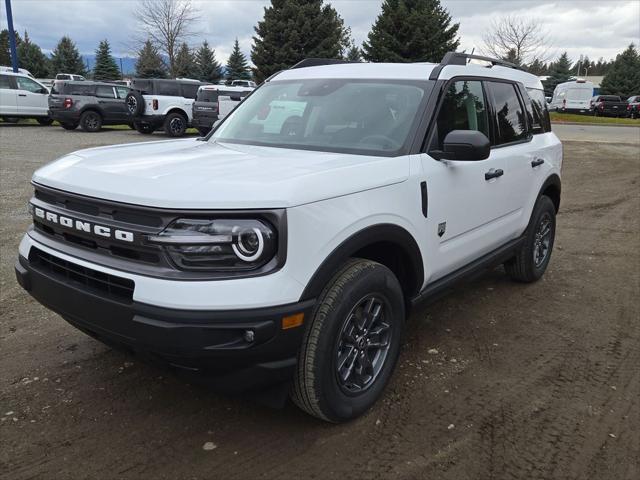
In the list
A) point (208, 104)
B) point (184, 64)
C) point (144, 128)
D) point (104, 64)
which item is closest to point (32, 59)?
point (104, 64)

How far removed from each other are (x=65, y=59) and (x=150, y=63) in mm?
19522

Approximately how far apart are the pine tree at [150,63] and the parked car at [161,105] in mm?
29069

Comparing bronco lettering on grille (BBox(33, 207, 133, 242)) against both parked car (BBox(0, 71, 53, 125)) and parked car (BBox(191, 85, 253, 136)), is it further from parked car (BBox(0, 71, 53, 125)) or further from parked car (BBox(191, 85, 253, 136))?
parked car (BBox(0, 71, 53, 125))

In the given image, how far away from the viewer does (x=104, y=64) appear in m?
58.3

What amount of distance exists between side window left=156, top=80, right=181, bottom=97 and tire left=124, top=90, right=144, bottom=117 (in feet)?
2.28

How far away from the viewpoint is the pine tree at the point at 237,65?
179 ft

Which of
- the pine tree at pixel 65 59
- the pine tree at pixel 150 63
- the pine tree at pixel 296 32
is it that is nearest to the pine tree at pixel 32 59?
the pine tree at pixel 65 59

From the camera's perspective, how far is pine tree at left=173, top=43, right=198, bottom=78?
42.8 meters

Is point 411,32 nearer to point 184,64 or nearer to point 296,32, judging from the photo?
point 296,32

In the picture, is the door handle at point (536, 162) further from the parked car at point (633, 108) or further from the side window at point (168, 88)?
the parked car at point (633, 108)

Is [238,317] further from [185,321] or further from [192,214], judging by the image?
→ [192,214]

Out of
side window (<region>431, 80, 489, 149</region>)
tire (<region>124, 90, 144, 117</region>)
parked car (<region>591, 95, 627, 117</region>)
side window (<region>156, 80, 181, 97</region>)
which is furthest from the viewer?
parked car (<region>591, 95, 627, 117</region>)

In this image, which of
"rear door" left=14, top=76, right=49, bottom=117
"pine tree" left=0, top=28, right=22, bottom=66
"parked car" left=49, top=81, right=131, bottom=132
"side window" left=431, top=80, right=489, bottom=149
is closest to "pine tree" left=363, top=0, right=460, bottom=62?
"parked car" left=49, top=81, right=131, bottom=132

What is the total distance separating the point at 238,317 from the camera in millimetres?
2252
